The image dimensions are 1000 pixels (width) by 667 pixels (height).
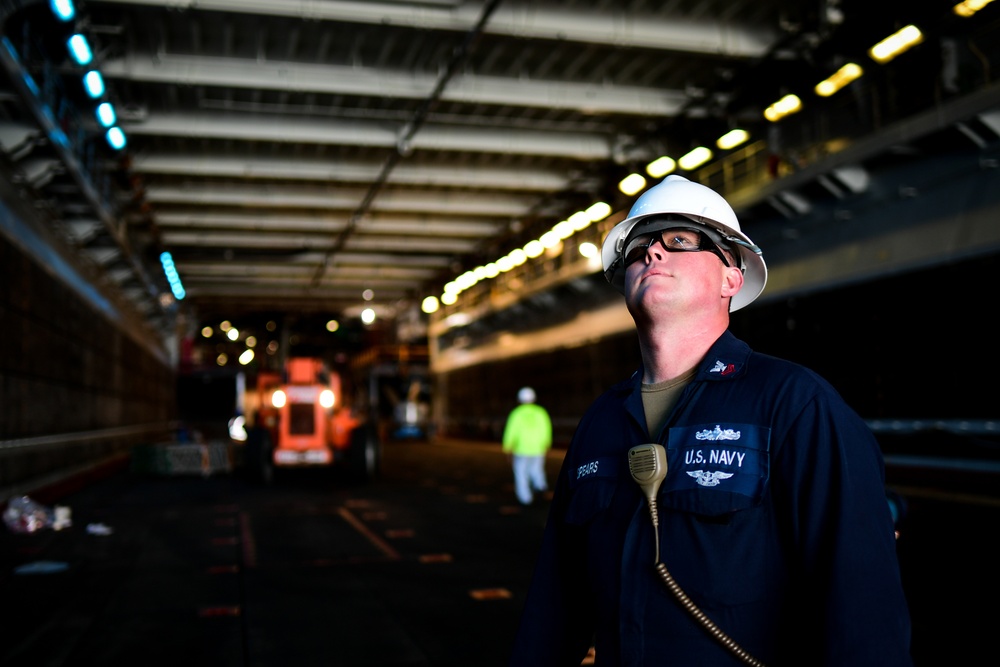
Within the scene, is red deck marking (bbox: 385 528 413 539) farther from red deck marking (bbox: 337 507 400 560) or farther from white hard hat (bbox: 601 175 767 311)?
white hard hat (bbox: 601 175 767 311)

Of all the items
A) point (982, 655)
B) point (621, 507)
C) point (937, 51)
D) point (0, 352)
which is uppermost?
point (937, 51)

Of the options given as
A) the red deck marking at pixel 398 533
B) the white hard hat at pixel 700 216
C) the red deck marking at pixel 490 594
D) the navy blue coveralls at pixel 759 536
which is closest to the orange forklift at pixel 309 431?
the red deck marking at pixel 398 533

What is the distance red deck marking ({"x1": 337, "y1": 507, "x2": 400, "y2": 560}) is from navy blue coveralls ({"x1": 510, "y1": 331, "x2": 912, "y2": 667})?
26.7 feet

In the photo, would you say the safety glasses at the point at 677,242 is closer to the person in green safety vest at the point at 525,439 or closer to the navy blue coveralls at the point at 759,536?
the navy blue coveralls at the point at 759,536

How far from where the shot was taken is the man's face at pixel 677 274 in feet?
7.00

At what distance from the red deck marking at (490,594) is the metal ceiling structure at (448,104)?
30.8ft

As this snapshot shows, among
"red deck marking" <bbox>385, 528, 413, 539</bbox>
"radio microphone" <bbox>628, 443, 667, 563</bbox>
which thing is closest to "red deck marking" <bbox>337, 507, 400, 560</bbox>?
"red deck marking" <bbox>385, 528, 413, 539</bbox>

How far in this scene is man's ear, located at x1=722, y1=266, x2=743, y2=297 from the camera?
7.38 feet

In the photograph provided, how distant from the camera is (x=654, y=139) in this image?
2181cm

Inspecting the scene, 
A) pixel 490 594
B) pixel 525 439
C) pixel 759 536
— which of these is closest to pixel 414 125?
pixel 525 439

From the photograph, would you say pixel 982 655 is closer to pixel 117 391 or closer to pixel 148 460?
pixel 148 460

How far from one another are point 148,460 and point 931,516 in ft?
58.8

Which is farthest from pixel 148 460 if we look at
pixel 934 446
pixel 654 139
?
pixel 934 446

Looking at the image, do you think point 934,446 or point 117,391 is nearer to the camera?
point 934,446
